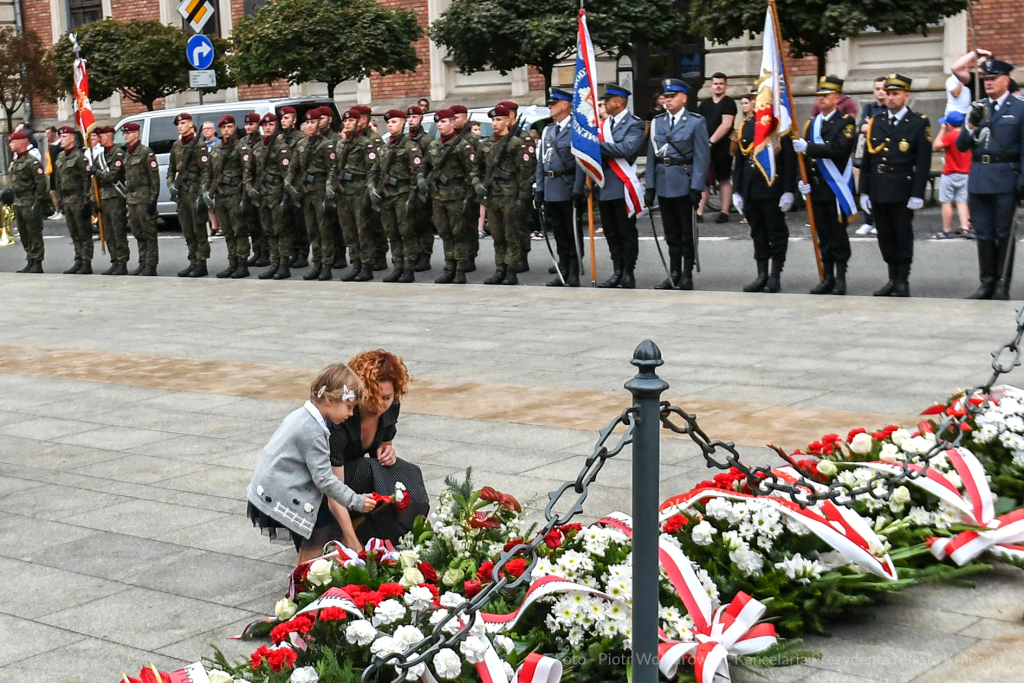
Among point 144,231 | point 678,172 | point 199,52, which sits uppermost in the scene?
point 199,52

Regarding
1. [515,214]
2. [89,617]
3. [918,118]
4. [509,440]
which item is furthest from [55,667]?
[515,214]

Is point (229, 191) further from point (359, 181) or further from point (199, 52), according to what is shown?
point (199, 52)

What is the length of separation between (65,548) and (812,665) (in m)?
3.11

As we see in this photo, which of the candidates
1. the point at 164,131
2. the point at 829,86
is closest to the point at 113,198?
the point at 164,131

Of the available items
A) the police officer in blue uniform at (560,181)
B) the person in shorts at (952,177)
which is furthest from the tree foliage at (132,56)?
the person in shorts at (952,177)

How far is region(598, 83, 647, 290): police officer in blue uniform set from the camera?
13492 millimetres

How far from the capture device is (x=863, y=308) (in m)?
11.1

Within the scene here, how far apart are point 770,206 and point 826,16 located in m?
6.30

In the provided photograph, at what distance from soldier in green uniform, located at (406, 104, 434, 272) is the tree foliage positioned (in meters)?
14.6

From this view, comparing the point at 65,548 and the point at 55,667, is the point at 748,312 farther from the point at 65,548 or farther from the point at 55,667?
the point at 55,667

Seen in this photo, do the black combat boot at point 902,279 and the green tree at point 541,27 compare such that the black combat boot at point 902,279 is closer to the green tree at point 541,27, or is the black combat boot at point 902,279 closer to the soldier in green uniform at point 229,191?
the soldier in green uniform at point 229,191

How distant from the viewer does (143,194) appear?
17.1 m

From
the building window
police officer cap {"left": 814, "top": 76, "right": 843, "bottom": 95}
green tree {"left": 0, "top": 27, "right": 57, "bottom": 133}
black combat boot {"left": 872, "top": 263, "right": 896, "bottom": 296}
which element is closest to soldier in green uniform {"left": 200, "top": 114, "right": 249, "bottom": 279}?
police officer cap {"left": 814, "top": 76, "right": 843, "bottom": 95}

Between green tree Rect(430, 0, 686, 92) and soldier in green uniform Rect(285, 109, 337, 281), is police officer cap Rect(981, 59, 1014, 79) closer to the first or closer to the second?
soldier in green uniform Rect(285, 109, 337, 281)
